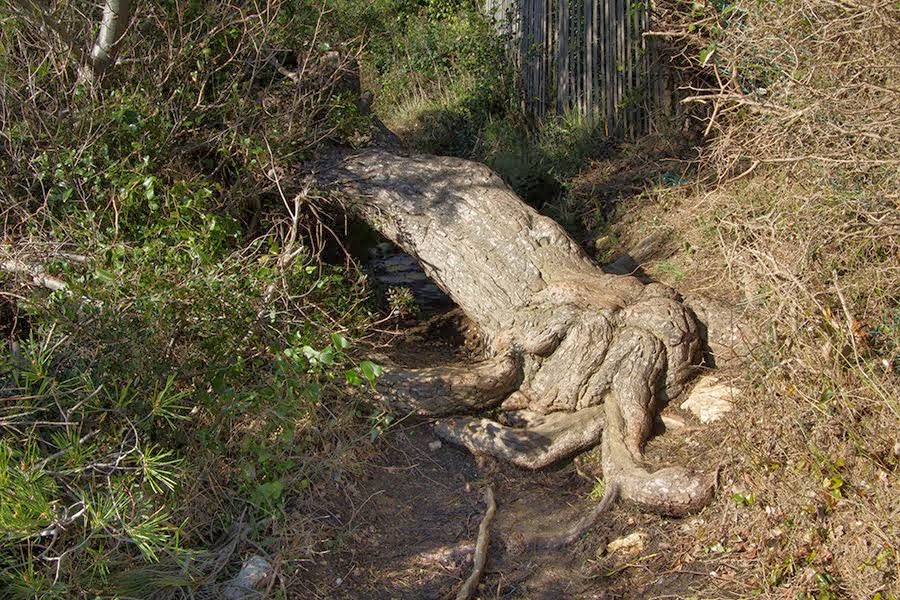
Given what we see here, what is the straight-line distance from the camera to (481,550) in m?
4.15

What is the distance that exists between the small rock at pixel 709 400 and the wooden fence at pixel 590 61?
12.4 feet

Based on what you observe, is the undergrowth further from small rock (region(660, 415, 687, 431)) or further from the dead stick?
small rock (region(660, 415, 687, 431))

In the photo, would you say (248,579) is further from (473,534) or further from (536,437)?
(536,437)

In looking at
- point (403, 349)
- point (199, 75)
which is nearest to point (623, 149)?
point (403, 349)

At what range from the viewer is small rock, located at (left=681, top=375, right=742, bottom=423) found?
4.65 metres

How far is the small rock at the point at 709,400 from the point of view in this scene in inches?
183

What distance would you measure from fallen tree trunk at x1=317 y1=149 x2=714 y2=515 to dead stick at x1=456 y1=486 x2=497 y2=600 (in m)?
0.34

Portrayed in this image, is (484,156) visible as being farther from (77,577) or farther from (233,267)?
(77,577)

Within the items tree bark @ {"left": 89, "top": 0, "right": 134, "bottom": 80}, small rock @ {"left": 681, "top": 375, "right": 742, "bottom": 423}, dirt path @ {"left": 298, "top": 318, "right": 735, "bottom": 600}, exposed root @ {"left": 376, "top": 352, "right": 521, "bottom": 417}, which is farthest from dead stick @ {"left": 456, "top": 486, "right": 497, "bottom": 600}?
tree bark @ {"left": 89, "top": 0, "right": 134, "bottom": 80}

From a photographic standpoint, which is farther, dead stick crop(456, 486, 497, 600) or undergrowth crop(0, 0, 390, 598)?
dead stick crop(456, 486, 497, 600)

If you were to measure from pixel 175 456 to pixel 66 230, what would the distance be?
185 cm

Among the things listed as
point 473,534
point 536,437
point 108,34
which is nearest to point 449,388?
point 536,437

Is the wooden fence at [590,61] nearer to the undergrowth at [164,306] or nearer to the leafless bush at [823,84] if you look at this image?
the leafless bush at [823,84]

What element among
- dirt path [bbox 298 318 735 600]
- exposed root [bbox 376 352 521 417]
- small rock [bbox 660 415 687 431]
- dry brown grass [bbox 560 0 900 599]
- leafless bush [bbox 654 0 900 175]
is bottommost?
dirt path [bbox 298 318 735 600]
